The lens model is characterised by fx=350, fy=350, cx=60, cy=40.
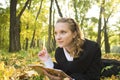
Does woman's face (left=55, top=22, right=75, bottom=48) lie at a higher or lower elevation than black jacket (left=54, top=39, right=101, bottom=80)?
higher

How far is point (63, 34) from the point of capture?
14.8 feet

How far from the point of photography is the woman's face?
4.48 metres

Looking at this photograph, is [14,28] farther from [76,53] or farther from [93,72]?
[93,72]

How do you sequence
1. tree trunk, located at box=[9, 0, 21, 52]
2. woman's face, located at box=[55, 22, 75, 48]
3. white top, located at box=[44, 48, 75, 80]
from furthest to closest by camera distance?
tree trunk, located at box=[9, 0, 21, 52] → white top, located at box=[44, 48, 75, 80] → woman's face, located at box=[55, 22, 75, 48]

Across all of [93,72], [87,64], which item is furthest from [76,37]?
[93,72]

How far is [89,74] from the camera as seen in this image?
4551 mm

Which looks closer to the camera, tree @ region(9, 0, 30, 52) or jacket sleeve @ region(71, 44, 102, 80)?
jacket sleeve @ region(71, 44, 102, 80)

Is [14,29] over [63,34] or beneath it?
beneath

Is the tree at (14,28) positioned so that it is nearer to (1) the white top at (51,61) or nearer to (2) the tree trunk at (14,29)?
(2) the tree trunk at (14,29)

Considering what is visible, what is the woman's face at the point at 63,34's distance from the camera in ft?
14.7

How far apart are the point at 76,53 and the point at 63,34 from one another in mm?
334

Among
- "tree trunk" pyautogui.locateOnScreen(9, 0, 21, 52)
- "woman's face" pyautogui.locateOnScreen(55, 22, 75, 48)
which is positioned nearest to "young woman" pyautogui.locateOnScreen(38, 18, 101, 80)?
"woman's face" pyautogui.locateOnScreen(55, 22, 75, 48)

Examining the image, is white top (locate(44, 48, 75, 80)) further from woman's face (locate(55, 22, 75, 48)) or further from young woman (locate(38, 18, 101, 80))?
woman's face (locate(55, 22, 75, 48))

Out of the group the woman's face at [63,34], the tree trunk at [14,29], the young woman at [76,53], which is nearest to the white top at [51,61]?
the young woman at [76,53]
